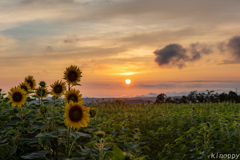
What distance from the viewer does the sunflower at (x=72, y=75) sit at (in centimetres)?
384

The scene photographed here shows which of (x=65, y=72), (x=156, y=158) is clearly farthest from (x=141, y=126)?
(x=65, y=72)

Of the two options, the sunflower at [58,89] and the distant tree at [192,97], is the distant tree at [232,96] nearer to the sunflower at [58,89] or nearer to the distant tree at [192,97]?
the distant tree at [192,97]

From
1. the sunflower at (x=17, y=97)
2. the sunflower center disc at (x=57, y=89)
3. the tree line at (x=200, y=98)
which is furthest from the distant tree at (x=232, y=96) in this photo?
the sunflower at (x=17, y=97)

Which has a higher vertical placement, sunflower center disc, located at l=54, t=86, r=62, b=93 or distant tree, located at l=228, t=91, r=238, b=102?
sunflower center disc, located at l=54, t=86, r=62, b=93

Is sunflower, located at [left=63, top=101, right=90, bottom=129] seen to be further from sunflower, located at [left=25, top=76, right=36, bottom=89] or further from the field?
sunflower, located at [left=25, top=76, right=36, bottom=89]

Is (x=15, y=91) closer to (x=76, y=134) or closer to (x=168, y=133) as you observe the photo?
(x=76, y=134)

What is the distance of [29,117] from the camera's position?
3824 mm

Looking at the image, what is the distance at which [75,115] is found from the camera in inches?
111

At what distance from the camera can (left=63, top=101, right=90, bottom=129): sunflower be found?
111 inches

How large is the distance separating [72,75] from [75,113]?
1.18 metres

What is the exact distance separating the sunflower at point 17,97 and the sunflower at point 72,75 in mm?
805

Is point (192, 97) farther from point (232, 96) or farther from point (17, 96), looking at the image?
point (17, 96)

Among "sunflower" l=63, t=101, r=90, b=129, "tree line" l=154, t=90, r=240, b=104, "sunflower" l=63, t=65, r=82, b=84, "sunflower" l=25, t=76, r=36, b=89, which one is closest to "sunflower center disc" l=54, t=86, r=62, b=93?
"sunflower" l=63, t=65, r=82, b=84

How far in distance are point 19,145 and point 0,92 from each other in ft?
4.70
